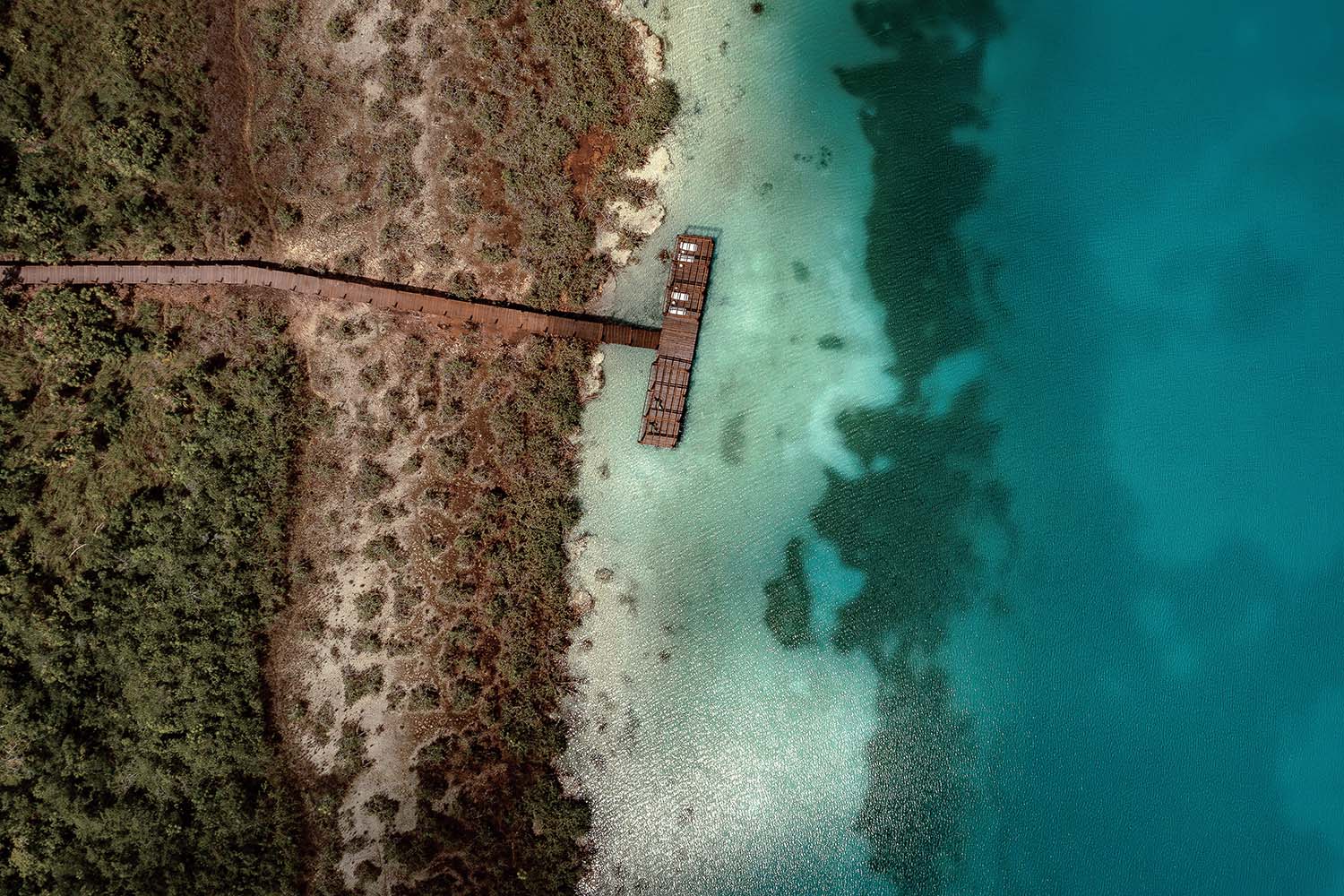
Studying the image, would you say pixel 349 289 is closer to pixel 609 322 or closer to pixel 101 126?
pixel 609 322

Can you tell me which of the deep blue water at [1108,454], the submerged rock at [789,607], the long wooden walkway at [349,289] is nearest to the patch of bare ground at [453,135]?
the long wooden walkway at [349,289]

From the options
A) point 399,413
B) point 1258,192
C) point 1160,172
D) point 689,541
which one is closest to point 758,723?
point 689,541

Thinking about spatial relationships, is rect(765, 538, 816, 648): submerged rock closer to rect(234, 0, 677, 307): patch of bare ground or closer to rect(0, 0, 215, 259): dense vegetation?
rect(234, 0, 677, 307): patch of bare ground

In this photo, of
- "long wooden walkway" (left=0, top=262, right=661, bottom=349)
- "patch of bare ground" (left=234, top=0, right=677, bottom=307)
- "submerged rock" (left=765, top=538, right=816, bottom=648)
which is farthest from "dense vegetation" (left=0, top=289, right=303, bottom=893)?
"submerged rock" (left=765, top=538, right=816, bottom=648)

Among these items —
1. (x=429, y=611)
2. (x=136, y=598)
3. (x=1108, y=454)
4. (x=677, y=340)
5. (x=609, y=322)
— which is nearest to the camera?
(x=136, y=598)

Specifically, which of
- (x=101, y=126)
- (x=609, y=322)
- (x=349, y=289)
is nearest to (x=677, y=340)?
(x=609, y=322)

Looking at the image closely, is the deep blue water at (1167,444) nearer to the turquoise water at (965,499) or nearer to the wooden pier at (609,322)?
the turquoise water at (965,499)
